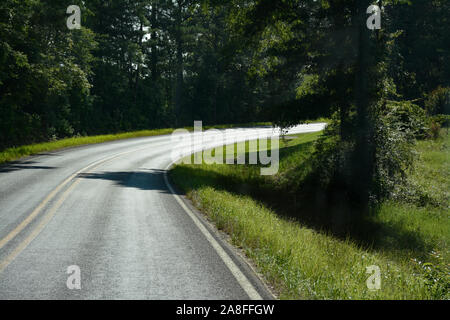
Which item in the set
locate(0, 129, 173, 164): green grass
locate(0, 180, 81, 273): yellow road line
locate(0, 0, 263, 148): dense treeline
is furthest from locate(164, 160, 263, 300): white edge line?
locate(0, 0, 263, 148): dense treeline

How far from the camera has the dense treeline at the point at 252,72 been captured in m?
14.8

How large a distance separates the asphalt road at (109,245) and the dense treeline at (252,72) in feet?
21.9

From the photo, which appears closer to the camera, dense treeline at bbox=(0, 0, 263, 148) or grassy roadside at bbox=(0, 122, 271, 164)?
grassy roadside at bbox=(0, 122, 271, 164)

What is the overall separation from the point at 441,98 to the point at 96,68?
39.6 metres

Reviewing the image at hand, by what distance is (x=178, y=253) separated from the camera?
6820mm

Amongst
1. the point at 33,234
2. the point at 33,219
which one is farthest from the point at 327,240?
the point at 33,219

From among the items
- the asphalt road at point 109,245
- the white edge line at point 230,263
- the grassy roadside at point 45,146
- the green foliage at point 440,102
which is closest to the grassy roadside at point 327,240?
the white edge line at point 230,263

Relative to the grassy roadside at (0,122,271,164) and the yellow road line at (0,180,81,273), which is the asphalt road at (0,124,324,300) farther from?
the grassy roadside at (0,122,271,164)

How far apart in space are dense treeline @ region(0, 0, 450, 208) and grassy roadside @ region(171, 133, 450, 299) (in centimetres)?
206

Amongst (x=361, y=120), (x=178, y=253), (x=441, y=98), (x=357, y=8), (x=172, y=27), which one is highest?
(x=172, y=27)

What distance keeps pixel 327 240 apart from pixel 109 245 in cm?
439

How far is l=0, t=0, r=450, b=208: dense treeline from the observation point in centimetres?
1480

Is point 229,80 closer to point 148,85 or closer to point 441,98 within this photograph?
point 148,85
